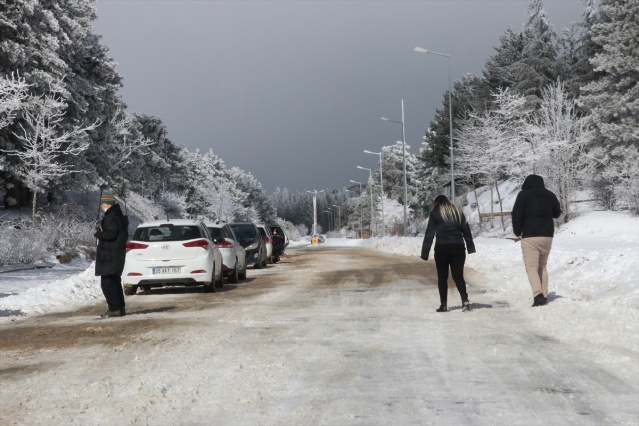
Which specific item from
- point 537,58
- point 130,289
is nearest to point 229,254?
point 130,289

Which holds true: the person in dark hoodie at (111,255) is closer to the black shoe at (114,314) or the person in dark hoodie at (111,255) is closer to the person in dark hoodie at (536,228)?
the black shoe at (114,314)

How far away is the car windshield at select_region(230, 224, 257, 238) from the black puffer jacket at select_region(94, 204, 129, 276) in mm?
16047

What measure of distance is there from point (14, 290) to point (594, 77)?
158 feet

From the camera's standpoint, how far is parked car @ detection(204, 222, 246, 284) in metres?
19.5

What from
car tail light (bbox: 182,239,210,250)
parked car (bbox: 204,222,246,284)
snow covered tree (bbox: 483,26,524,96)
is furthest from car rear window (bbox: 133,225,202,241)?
snow covered tree (bbox: 483,26,524,96)

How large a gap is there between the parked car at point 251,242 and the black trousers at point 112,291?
15382 millimetres

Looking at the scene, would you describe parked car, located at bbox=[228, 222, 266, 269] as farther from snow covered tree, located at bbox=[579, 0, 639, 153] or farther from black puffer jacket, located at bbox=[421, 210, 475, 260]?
snow covered tree, located at bbox=[579, 0, 639, 153]

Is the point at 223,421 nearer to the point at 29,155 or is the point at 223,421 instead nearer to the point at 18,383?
the point at 18,383

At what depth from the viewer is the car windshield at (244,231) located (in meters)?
28.1

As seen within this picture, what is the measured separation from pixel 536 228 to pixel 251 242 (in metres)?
17.5

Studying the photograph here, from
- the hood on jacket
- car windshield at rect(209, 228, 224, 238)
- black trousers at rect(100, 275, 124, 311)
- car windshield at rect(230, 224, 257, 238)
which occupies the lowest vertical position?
black trousers at rect(100, 275, 124, 311)

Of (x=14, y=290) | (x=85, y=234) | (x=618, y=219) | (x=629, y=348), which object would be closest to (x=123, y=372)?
(x=629, y=348)

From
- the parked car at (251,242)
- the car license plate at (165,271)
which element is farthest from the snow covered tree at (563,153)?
the car license plate at (165,271)

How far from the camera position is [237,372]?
6.49m
